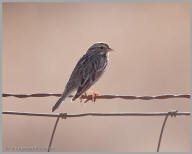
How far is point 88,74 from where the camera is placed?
9.44 m

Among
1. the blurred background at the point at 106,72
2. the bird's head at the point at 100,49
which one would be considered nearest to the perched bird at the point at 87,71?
the bird's head at the point at 100,49

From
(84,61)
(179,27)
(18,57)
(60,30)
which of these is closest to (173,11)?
(179,27)

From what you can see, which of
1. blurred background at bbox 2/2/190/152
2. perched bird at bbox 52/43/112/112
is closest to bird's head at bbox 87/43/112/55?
perched bird at bbox 52/43/112/112

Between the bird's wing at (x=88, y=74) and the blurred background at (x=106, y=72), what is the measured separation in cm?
314

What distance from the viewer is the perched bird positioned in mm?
9086

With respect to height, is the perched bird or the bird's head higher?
the bird's head

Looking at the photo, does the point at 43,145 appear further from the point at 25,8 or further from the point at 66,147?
the point at 25,8

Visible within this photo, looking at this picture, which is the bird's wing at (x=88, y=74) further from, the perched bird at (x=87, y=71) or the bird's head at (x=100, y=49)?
the bird's head at (x=100, y=49)

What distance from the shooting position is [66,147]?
12.9 meters

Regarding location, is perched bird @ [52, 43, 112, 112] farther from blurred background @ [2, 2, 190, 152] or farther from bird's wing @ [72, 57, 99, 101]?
blurred background @ [2, 2, 190, 152]

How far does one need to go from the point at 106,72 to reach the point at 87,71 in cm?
588

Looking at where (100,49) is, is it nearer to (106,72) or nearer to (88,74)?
(88,74)

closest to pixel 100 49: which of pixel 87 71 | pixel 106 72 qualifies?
pixel 87 71

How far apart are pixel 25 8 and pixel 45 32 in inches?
109
